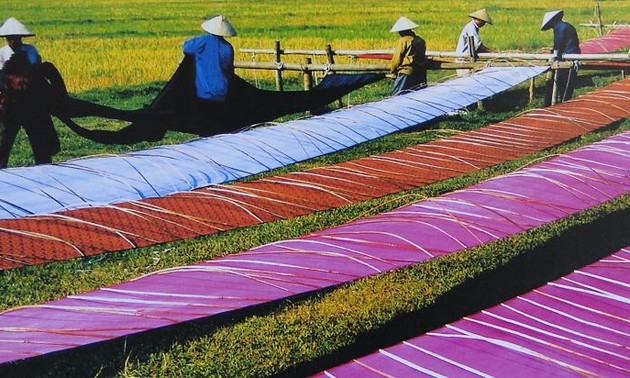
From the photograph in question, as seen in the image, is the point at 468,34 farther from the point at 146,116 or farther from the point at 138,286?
the point at 138,286

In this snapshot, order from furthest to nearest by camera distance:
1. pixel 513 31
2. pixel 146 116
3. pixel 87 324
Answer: pixel 513 31 → pixel 146 116 → pixel 87 324

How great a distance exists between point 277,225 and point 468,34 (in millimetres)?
4324

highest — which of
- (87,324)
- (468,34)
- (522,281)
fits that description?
(468,34)

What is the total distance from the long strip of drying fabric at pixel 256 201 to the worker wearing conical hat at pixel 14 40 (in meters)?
2.75

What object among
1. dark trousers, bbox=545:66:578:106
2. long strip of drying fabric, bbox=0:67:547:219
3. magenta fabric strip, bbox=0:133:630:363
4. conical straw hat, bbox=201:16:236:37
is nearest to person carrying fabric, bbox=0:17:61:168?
conical straw hat, bbox=201:16:236:37

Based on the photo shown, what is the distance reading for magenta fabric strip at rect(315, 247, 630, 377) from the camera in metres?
2.09

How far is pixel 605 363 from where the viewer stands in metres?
2.11

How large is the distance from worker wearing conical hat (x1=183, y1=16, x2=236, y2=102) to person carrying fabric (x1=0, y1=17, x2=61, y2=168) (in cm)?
130

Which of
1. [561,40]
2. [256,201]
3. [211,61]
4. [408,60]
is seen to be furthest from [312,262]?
[561,40]

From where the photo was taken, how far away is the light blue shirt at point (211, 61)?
707cm

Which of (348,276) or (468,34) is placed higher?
(468,34)

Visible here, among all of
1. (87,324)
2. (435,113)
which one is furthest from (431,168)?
(87,324)

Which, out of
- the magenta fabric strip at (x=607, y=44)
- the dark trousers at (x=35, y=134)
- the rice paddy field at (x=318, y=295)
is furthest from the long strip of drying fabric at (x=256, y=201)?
the magenta fabric strip at (x=607, y=44)

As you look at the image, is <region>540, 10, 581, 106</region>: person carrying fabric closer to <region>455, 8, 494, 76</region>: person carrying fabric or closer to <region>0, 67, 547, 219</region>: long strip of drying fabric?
<region>455, 8, 494, 76</region>: person carrying fabric
